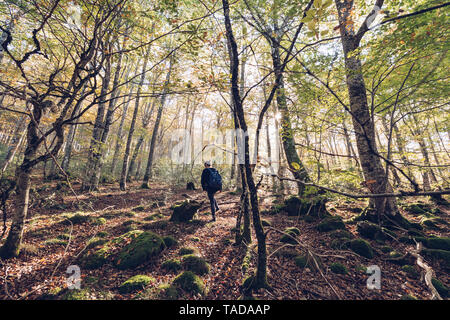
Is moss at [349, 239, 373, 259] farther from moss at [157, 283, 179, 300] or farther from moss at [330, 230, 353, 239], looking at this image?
moss at [157, 283, 179, 300]

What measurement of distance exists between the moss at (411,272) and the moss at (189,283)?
4410mm

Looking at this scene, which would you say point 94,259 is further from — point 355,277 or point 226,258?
point 355,277

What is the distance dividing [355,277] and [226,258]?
2.85 metres

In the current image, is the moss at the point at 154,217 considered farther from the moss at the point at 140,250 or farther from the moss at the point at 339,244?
the moss at the point at 339,244

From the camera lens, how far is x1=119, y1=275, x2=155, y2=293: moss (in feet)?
11.2

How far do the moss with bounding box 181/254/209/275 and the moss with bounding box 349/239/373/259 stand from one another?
149 inches

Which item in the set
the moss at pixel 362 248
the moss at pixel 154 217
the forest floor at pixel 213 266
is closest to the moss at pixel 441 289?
the forest floor at pixel 213 266

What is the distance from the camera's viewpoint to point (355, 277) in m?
3.73

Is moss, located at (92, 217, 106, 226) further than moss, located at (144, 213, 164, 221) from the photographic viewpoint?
No

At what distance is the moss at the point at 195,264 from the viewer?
4020 millimetres

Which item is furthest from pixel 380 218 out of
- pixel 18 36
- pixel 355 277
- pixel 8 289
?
pixel 18 36

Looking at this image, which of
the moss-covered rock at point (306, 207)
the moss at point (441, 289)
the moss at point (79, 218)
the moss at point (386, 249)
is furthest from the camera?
the moss-covered rock at point (306, 207)

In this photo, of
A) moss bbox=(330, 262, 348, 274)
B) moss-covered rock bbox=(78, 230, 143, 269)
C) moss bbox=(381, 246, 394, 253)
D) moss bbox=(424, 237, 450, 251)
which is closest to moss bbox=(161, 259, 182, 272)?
moss-covered rock bbox=(78, 230, 143, 269)

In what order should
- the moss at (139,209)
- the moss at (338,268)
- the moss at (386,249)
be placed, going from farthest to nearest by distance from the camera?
the moss at (139,209) → the moss at (386,249) → the moss at (338,268)
